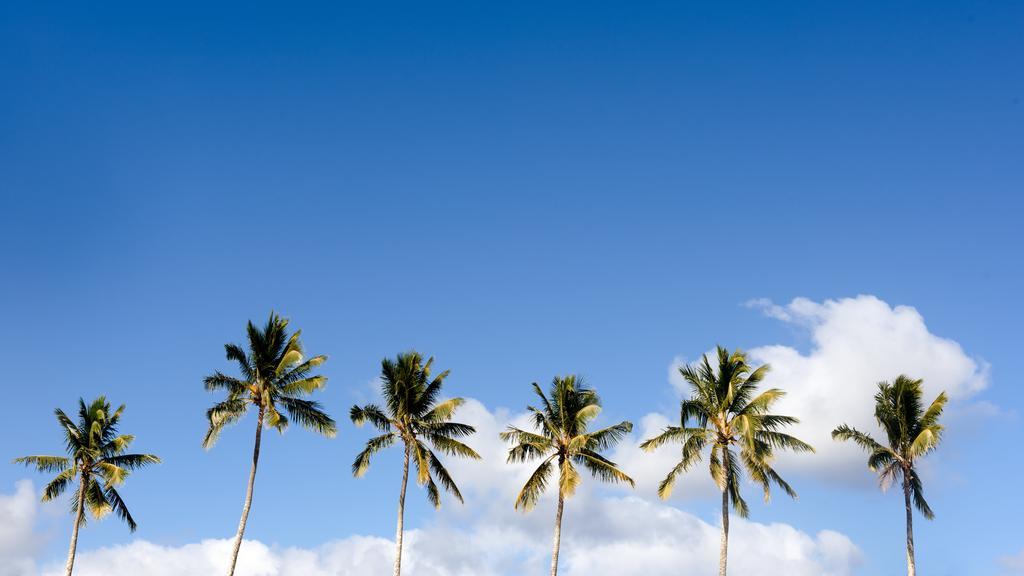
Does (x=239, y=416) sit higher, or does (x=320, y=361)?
(x=320, y=361)

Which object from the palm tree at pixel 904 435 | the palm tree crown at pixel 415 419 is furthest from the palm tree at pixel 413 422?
the palm tree at pixel 904 435

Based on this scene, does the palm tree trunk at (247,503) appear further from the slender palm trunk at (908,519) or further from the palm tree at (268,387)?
the slender palm trunk at (908,519)

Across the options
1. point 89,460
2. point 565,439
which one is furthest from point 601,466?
point 89,460

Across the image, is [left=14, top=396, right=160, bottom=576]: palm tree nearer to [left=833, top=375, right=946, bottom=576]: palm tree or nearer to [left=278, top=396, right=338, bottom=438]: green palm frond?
[left=278, top=396, right=338, bottom=438]: green palm frond

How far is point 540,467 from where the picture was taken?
58.0 meters

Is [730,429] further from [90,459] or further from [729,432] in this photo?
[90,459]

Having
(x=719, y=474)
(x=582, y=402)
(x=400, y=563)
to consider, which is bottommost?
(x=400, y=563)

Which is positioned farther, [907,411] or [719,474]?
[907,411]

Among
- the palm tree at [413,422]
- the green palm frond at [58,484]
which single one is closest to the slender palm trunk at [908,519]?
the palm tree at [413,422]

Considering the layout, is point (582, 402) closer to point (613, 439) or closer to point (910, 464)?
point (613, 439)

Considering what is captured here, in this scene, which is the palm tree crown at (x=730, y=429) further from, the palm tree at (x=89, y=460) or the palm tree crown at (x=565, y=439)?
the palm tree at (x=89, y=460)

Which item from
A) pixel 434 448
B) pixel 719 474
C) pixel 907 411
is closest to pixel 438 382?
pixel 434 448

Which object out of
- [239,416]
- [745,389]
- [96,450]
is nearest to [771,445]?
[745,389]

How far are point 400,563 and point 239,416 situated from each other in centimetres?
1279
